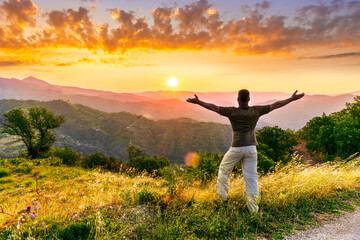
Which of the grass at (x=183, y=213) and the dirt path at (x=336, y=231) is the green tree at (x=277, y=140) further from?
the dirt path at (x=336, y=231)

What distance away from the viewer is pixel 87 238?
3.47 metres

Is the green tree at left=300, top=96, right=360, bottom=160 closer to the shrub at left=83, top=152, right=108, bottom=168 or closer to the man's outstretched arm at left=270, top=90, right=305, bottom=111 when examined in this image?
the man's outstretched arm at left=270, top=90, right=305, bottom=111

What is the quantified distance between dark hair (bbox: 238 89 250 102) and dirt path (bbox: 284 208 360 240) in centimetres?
302

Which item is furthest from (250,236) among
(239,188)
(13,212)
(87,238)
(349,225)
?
(13,212)

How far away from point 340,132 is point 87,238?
93.6ft

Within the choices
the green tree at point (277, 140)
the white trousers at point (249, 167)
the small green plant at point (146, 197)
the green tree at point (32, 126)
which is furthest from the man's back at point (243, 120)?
the green tree at point (32, 126)

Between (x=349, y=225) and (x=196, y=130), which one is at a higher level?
(x=349, y=225)

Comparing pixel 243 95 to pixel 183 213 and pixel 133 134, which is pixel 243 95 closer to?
pixel 183 213

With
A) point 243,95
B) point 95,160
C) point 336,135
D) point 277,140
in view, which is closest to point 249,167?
point 243,95

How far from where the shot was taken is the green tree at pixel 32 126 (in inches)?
1367

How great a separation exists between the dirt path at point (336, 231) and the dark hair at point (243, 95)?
9.90ft

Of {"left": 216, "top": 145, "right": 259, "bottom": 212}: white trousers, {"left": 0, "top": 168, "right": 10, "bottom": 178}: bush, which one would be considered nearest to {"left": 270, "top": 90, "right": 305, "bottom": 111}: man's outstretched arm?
{"left": 216, "top": 145, "right": 259, "bottom": 212}: white trousers

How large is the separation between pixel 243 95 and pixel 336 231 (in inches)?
141

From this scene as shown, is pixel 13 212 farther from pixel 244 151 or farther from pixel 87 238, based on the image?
pixel 244 151
